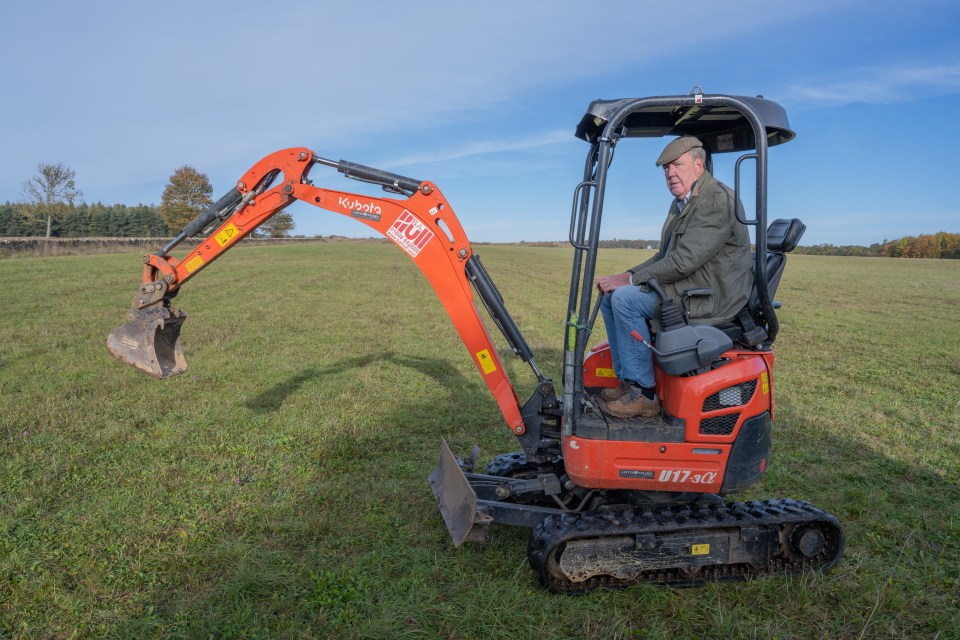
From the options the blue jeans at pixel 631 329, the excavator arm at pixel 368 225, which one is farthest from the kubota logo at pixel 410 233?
the blue jeans at pixel 631 329

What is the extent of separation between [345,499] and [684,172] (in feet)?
13.1

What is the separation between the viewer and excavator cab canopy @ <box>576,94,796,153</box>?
4.41 m

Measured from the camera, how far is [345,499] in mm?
5793

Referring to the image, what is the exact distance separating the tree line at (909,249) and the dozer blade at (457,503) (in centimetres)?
7671

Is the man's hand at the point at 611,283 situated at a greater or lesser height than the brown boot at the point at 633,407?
greater

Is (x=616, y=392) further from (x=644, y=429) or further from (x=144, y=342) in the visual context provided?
(x=144, y=342)

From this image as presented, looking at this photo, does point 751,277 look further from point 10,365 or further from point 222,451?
point 10,365

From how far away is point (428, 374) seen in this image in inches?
417

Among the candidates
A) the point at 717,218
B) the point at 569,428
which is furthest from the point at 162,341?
the point at 717,218

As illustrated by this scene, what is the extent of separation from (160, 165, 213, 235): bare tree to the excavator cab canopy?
78.4 meters

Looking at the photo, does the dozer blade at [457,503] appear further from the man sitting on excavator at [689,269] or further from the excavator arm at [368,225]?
the man sitting on excavator at [689,269]

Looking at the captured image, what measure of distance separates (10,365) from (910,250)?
82596 millimetres

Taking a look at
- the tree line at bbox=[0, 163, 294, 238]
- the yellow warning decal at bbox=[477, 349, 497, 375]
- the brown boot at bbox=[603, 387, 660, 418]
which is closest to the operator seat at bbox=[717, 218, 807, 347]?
the brown boot at bbox=[603, 387, 660, 418]

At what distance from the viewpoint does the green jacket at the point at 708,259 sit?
169 inches
